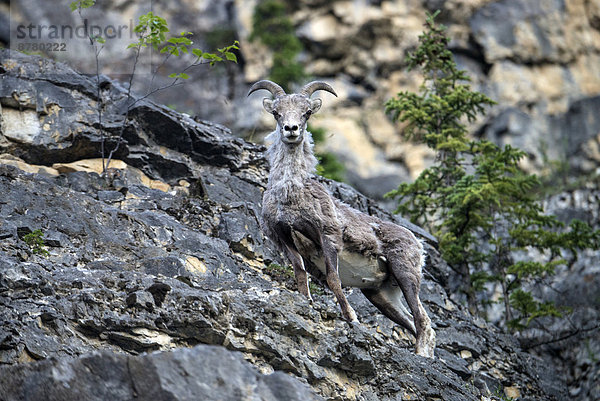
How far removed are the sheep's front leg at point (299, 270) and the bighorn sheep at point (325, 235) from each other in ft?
0.04

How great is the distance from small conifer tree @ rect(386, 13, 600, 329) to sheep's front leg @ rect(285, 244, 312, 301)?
580cm

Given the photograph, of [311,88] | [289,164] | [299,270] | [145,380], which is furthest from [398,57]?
[145,380]

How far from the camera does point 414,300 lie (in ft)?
30.8

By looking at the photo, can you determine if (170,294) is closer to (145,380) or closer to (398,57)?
(145,380)

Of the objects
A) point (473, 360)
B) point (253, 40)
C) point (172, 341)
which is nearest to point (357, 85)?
point (253, 40)

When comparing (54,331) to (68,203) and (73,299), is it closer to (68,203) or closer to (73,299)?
(73,299)

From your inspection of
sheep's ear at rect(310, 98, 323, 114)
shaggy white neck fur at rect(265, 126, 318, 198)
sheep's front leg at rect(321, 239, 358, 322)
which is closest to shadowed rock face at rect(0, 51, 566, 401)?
sheep's front leg at rect(321, 239, 358, 322)

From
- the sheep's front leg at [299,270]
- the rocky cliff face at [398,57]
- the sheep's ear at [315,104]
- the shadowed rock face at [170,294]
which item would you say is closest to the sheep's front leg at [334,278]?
the sheep's front leg at [299,270]

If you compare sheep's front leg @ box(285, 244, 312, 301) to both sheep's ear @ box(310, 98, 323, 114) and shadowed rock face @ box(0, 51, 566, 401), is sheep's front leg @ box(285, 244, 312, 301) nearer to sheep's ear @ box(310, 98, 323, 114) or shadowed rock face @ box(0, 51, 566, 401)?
shadowed rock face @ box(0, 51, 566, 401)

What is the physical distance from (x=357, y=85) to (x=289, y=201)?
2306 cm

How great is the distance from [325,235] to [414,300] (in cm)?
178

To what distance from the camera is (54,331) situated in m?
6.41

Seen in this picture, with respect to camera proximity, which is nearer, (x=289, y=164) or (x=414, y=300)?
(x=289, y=164)

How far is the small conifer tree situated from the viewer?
1392 centimetres
